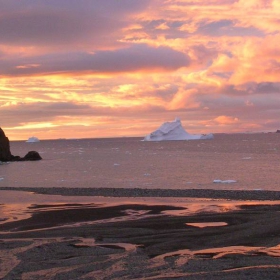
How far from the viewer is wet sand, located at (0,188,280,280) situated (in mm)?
11641

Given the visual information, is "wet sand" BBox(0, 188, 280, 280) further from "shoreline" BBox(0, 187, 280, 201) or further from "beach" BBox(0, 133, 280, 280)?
"shoreline" BBox(0, 187, 280, 201)

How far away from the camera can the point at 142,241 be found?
15281mm

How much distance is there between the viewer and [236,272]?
11281mm

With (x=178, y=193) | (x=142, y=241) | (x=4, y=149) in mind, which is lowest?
(x=142, y=241)

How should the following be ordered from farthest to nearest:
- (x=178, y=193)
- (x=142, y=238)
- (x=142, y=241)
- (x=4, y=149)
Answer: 1. (x=4, y=149)
2. (x=178, y=193)
3. (x=142, y=238)
4. (x=142, y=241)

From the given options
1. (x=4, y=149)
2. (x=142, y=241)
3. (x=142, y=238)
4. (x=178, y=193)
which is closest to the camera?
(x=142, y=241)

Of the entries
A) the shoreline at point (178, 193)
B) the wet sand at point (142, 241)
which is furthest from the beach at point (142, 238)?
the shoreline at point (178, 193)

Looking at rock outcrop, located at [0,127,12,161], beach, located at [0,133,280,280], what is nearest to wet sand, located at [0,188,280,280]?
beach, located at [0,133,280,280]

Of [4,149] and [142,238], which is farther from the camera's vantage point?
[4,149]

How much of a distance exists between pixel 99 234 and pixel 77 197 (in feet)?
48.1

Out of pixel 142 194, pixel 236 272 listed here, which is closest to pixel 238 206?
pixel 142 194

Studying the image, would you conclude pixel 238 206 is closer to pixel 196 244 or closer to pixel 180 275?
pixel 196 244

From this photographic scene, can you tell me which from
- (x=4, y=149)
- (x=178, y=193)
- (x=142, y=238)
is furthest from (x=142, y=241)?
(x=4, y=149)

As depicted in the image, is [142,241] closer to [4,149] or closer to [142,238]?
[142,238]
